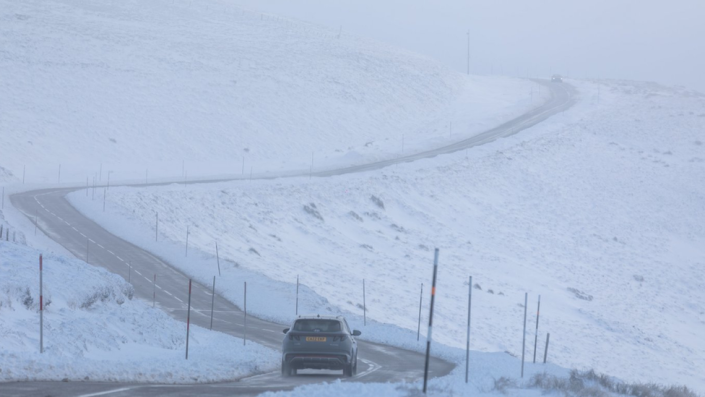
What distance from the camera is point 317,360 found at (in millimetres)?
17406

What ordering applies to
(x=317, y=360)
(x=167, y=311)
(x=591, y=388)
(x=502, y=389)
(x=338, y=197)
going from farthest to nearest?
(x=338, y=197)
(x=167, y=311)
(x=317, y=360)
(x=591, y=388)
(x=502, y=389)

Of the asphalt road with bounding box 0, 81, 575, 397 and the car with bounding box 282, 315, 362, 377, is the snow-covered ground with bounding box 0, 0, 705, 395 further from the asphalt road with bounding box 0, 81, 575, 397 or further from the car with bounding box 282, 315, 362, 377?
the car with bounding box 282, 315, 362, 377

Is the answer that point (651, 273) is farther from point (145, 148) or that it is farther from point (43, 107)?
point (43, 107)

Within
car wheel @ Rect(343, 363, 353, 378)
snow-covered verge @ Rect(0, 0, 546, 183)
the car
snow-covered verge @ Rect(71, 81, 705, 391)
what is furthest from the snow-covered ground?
car wheel @ Rect(343, 363, 353, 378)

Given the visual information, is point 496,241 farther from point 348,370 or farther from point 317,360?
point 317,360

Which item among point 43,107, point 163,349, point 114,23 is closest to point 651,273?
point 163,349

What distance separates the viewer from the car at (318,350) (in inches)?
687

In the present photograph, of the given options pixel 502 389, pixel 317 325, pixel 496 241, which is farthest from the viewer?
pixel 496 241

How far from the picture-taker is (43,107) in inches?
3241

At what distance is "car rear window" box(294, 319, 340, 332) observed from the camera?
17750 mm

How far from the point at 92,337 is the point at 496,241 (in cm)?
4827

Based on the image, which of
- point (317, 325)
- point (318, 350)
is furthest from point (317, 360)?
point (317, 325)

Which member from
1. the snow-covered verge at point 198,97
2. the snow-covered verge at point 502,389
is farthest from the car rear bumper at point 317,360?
the snow-covered verge at point 198,97

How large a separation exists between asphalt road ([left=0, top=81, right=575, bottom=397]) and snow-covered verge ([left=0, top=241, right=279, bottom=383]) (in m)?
0.75
